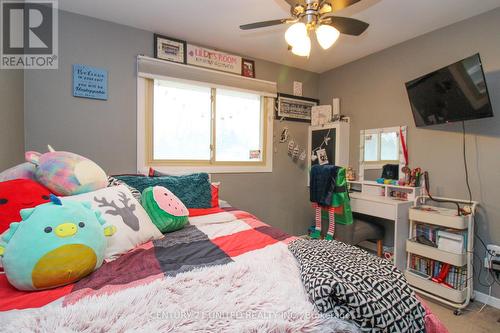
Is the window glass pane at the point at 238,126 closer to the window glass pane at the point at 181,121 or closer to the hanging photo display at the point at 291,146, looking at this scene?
the window glass pane at the point at 181,121

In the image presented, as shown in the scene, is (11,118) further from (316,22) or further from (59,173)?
(316,22)

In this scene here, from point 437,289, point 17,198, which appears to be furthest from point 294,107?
point 17,198

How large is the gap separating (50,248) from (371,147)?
2.99 metres

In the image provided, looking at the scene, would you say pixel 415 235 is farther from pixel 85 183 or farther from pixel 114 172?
pixel 114 172

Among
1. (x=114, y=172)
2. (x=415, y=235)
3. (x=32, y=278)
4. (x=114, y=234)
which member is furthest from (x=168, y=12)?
(x=415, y=235)

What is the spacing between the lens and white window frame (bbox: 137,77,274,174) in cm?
237

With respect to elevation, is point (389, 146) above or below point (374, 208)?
above

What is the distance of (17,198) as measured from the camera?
41.3 inches

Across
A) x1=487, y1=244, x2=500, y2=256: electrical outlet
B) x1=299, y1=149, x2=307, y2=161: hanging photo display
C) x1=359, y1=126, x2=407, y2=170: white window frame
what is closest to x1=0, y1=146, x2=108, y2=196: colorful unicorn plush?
x1=299, y1=149, x2=307, y2=161: hanging photo display

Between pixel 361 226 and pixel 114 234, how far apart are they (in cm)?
217

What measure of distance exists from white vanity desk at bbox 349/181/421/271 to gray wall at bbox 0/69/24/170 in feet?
9.54

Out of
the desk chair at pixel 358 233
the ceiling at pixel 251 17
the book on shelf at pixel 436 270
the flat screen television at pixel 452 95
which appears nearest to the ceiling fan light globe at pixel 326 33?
the ceiling at pixel 251 17

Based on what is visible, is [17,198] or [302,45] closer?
[17,198]

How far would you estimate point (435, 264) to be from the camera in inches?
81.4
